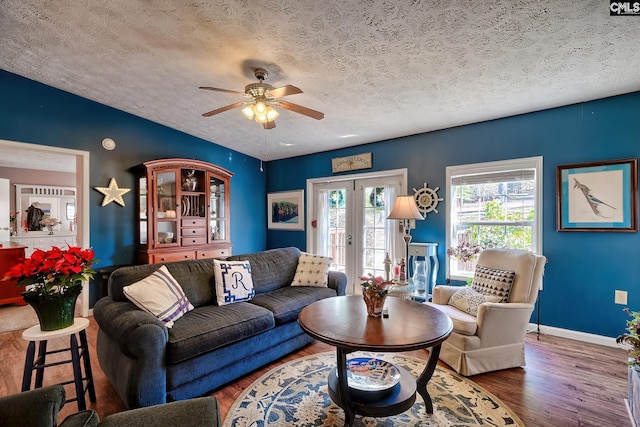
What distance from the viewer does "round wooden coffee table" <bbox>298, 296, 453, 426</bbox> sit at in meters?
1.59

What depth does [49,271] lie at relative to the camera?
1.64 meters

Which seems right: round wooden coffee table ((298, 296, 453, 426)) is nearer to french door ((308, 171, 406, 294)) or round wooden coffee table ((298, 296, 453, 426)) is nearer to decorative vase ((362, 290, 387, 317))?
decorative vase ((362, 290, 387, 317))

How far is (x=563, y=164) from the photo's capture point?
118 inches

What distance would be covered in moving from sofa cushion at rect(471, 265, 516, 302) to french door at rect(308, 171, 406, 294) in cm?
149

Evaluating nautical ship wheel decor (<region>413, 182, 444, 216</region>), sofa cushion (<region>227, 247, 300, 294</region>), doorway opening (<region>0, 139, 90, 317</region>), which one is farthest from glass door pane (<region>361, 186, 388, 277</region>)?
doorway opening (<region>0, 139, 90, 317</region>)

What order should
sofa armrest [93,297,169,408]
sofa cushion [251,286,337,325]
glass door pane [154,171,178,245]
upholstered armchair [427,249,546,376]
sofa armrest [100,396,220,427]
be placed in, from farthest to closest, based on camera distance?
glass door pane [154,171,178,245] < sofa cushion [251,286,337,325] < upholstered armchair [427,249,546,376] < sofa armrest [93,297,169,408] < sofa armrest [100,396,220,427]

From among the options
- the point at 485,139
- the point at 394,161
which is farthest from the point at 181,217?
the point at 485,139

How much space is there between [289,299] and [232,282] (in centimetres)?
55

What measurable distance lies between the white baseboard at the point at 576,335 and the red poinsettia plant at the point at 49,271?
13.4 ft

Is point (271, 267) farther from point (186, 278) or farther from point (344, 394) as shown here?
point (344, 394)

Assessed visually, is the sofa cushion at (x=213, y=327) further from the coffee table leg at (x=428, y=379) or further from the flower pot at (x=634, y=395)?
the flower pot at (x=634, y=395)

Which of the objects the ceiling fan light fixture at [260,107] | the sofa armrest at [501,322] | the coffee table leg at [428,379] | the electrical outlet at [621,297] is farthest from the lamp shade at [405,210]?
the electrical outlet at [621,297]

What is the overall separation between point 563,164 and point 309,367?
3.17 metres

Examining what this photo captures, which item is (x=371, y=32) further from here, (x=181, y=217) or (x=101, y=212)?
(x=101, y=212)
